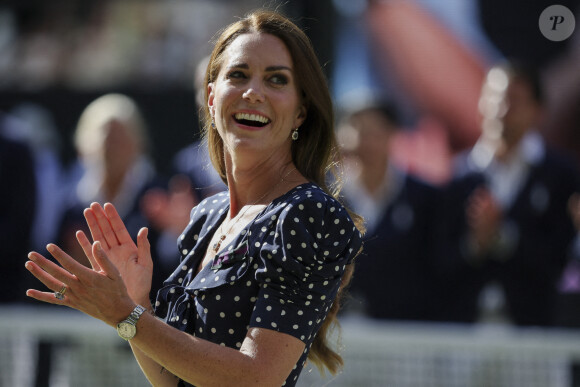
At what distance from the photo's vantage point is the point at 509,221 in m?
6.13

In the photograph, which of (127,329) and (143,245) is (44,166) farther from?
(127,329)

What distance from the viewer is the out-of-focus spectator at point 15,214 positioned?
7094mm

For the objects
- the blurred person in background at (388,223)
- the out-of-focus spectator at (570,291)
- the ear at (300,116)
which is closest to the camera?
the ear at (300,116)

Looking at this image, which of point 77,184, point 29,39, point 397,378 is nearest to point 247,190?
point 397,378

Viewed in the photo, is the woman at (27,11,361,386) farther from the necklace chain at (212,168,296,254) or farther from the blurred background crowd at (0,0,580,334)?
the blurred background crowd at (0,0,580,334)

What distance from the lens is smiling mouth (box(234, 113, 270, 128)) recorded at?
2.61 m

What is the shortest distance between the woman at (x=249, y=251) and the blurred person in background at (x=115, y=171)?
3.92 meters

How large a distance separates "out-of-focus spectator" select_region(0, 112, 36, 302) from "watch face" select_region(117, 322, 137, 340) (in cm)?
502

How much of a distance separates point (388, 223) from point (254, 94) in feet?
12.5

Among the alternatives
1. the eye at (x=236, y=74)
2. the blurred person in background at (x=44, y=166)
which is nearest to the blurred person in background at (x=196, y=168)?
the blurred person in background at (x=44, y=166)

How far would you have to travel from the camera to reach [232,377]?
231cm

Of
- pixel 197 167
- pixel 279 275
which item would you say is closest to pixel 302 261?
pixel 279 275

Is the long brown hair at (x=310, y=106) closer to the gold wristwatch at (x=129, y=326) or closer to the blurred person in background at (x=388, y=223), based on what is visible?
the gold wristwatch at (x=129, y=326)

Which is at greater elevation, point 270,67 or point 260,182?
point 270,67
